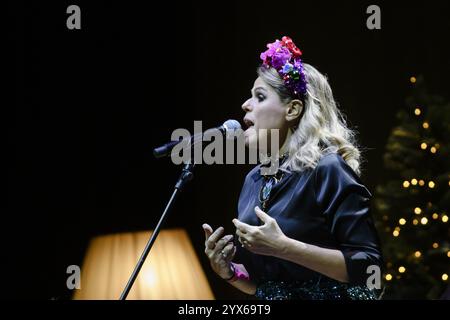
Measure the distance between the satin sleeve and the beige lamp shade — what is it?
83.1 inches

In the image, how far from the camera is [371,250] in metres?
1.89

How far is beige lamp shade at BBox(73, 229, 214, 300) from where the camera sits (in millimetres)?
3764

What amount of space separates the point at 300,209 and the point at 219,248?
33 centimetres

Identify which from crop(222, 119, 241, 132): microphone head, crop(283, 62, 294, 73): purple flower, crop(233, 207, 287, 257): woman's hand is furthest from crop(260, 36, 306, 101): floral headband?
crop(233, 207, 287, 257): woman's hand

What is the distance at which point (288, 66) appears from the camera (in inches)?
86.2

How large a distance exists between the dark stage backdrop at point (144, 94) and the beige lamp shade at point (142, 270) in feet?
0.30

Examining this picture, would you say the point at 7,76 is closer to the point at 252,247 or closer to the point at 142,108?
the point at 142,108

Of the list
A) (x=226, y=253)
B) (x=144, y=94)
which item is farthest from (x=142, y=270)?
(x=226, y=253)

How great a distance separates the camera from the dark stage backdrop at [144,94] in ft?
12.0

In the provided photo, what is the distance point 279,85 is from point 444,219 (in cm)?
275

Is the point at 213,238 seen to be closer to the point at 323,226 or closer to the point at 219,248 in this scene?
the point at 219,248

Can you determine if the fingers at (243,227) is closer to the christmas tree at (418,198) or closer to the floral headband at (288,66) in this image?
the floral headband at (288,66)

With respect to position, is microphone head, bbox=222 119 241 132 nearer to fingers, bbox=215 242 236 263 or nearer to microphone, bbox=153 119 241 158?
microphone, bbox=153 119 241 158
